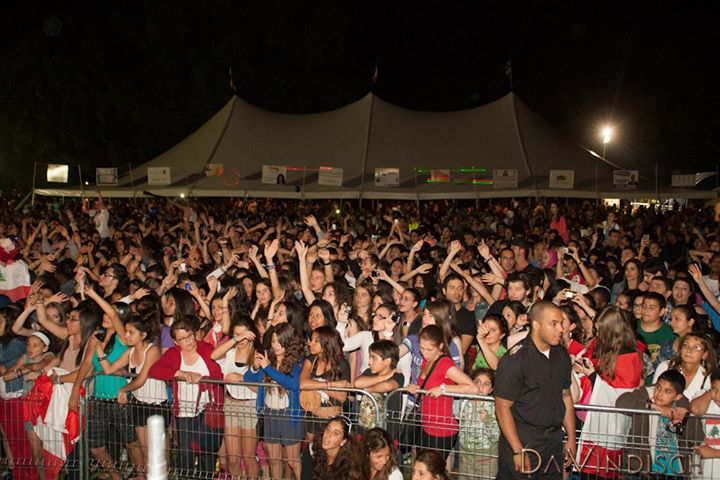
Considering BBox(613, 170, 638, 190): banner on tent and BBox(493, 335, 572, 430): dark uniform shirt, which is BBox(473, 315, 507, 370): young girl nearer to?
BBox(493, 335, 572, 430): dark uniform shirt

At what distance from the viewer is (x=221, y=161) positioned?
2080 centimetres

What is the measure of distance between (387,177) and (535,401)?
1567 centimetres

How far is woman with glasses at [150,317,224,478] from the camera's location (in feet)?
16.4

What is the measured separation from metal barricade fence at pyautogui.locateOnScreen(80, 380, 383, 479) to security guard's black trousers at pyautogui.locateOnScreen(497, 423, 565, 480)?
36.0 inches

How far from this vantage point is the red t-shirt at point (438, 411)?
4789 millimetres

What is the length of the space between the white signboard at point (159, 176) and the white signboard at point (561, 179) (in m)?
10.8

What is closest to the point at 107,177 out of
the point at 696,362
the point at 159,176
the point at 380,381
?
the point at 159,176

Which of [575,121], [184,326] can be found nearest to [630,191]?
[184,326]

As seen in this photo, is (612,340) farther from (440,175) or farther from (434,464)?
(440,175)

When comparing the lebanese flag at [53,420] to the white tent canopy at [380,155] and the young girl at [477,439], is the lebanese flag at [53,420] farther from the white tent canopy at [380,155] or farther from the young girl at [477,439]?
the white tent canopy at [380,155]

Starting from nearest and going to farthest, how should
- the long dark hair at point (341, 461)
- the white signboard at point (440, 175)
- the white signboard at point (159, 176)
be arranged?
the long dark hair at point (341, 461)
the white signboard at point (440, 175)
the white signboard at point (159, 176)

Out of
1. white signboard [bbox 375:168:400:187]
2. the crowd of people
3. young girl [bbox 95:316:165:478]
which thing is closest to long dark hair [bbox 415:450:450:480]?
the crowd of people

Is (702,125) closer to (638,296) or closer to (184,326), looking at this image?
(638,296)

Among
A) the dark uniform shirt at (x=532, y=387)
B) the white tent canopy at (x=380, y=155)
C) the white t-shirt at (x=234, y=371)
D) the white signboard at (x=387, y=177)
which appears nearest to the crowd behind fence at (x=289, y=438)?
the white t-shirt at (x=234, y=371)
